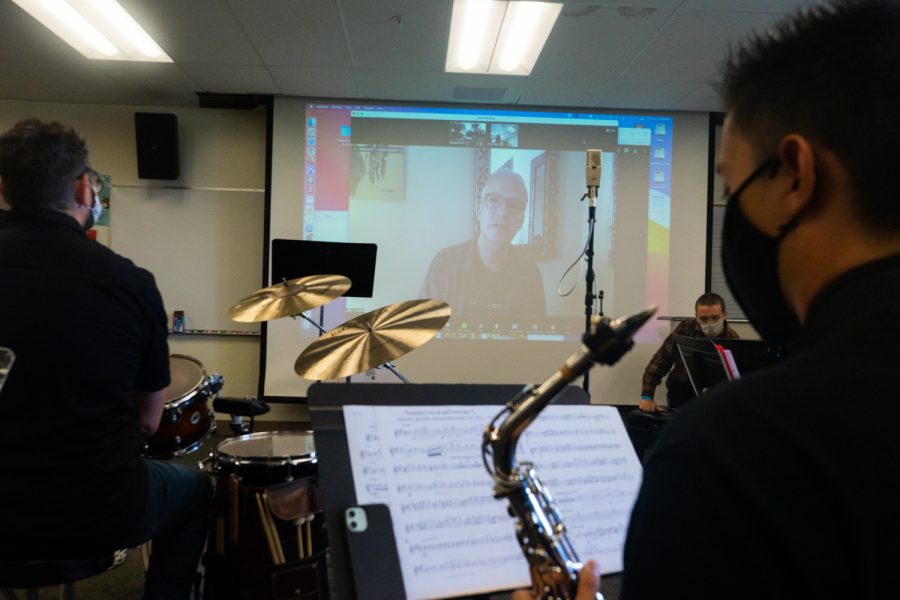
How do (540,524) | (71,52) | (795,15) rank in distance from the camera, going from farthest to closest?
(71,52) → (540,524) → (795,15)

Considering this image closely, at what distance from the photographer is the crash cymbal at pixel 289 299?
2.18 m

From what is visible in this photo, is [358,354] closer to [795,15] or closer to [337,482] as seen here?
[337,482]

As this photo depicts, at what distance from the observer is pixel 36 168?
153cm

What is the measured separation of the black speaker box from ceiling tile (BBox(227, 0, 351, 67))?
4.02 feet

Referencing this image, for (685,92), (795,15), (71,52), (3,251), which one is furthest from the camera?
(685,92)

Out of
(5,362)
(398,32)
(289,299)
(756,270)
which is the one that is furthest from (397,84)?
(756,270)

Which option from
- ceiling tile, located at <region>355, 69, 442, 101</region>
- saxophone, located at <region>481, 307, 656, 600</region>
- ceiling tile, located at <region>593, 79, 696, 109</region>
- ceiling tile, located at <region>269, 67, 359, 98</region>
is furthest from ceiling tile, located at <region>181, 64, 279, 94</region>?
saxophone, located at <region>481, 307, 656, 600</region>

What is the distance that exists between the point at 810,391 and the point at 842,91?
1.03ft

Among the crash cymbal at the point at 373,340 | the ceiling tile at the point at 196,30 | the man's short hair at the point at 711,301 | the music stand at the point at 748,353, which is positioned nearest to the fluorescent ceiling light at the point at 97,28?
the ceiling tile at the point at 196,30

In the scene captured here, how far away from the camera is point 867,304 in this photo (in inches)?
19.7

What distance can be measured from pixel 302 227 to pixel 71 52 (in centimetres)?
184

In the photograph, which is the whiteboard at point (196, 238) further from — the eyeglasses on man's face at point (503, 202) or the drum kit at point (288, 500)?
the drum kit at point (288, 500)

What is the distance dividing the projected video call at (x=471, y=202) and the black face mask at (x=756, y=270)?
389 cm

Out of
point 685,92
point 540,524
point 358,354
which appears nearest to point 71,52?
point 358,354
